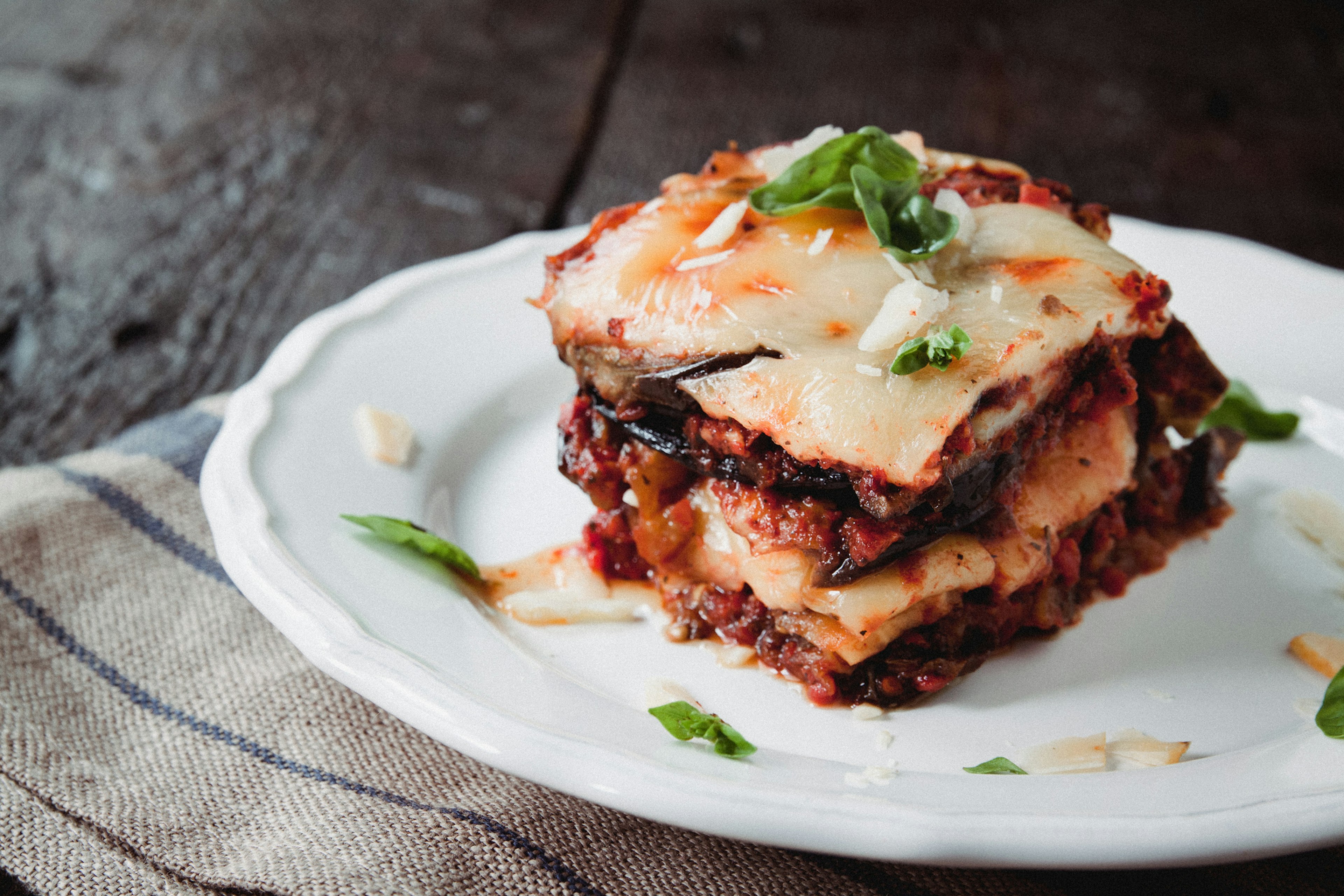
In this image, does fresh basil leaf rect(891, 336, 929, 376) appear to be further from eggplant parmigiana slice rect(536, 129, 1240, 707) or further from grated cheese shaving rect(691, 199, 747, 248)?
grated cheese shaving rect(691, 199, 747, 248)

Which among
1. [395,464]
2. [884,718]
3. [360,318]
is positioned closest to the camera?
[884,718]

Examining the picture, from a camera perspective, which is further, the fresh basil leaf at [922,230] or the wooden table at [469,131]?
the wooden table at [469,131]

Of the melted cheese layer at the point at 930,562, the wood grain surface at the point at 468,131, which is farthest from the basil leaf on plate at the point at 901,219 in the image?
the wood grain surface at the point at 468,131

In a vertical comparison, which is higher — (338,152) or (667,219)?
(667,219)

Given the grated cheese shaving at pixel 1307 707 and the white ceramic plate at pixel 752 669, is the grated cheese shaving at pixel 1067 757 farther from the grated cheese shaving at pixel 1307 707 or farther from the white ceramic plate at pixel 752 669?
the grated cheese shaving at pixel 1307 707

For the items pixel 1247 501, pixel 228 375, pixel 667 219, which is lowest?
pixel 228 375

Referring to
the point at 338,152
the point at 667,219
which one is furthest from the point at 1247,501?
the point at 338,152

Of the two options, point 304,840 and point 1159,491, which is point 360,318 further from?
point 1159,491

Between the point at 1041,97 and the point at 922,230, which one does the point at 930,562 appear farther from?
the point at 1041,97
